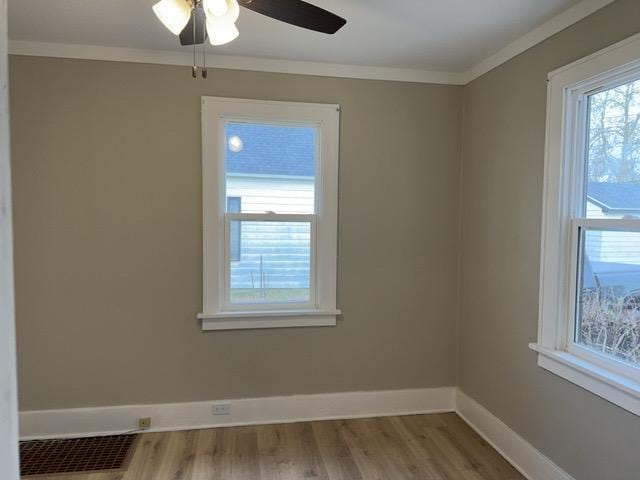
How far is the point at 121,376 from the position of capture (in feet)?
9.02

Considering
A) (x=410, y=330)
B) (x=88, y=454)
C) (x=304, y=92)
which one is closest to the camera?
(x=88, y=454)

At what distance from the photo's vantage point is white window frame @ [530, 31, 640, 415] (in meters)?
1.95

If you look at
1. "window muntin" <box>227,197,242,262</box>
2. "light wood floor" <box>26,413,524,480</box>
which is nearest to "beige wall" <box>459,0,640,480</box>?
"light wood floor" <box>26,413,524,480</box>

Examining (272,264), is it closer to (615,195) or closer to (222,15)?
(222,15)

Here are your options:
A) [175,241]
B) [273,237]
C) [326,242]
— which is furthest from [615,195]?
[175,241]

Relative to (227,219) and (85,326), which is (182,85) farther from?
(85,326)

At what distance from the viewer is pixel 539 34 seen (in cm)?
228

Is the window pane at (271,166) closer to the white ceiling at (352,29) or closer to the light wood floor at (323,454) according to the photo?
the white ceiling at (352,29)


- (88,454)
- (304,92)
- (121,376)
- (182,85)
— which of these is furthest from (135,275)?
(304,92)

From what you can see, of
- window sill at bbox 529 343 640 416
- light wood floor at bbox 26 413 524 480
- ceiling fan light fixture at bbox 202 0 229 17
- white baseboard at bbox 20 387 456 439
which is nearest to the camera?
ceiling fan light fixture at bbox 202 0 229 17

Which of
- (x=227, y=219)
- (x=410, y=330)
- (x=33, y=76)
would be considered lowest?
(x=410, y=330)

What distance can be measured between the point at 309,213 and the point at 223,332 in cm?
99

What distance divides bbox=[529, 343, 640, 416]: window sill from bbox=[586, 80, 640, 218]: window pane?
0.71 meters

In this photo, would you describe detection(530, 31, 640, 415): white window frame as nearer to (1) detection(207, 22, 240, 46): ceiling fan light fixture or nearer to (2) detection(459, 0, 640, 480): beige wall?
(2) detection(459, 0, 640, 480): beige wall
